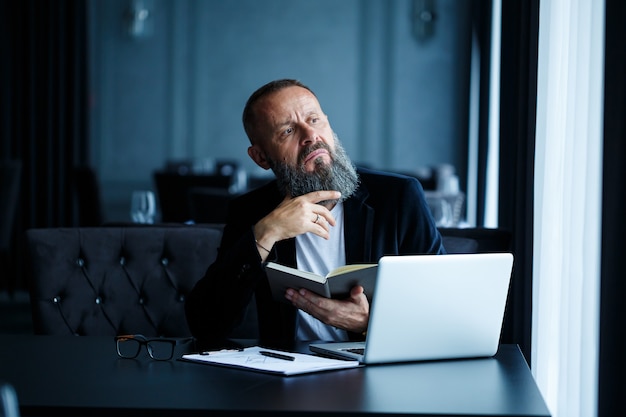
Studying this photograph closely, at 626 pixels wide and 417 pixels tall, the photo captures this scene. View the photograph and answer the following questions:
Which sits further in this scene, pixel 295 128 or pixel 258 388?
pixel 295 128

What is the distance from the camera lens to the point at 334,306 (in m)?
1.99

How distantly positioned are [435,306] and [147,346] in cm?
59

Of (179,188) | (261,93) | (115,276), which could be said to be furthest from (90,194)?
(261,93)

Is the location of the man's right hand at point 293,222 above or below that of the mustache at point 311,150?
below

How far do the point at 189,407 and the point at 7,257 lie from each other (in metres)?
7.01

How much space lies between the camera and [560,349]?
257 centimetres

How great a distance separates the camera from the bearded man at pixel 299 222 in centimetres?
223

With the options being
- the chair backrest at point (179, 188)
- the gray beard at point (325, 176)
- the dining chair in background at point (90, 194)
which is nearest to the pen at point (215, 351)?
the gray beard at point (325, 176)

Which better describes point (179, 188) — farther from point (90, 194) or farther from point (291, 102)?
point (291, 102)

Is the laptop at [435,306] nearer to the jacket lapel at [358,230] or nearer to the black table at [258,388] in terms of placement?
the black table at [258,388]

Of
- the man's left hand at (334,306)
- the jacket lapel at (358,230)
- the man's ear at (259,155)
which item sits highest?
the man's ear at (259,155)

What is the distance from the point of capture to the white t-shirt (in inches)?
91.7

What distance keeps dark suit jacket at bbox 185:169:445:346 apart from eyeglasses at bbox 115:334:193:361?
0.84 ft

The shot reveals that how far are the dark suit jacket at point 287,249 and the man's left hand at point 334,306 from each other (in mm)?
196
